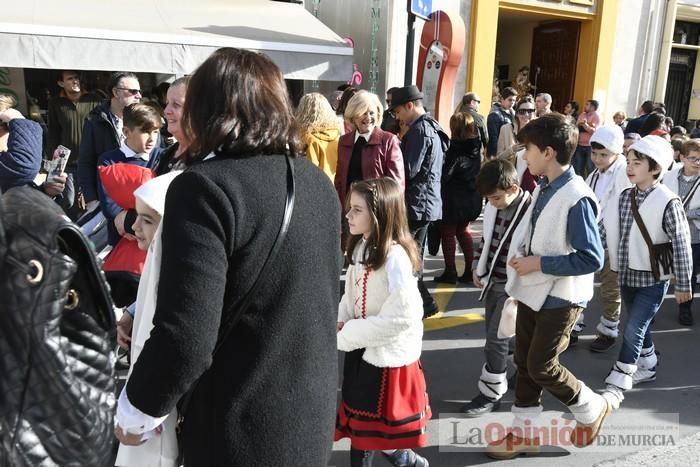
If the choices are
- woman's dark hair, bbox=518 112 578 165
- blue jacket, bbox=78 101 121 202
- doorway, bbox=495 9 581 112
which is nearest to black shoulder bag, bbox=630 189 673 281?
woman's dark hair, bbox=518 112 578 165

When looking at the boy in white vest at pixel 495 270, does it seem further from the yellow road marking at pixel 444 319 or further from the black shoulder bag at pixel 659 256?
the yellow road marking at pixel 444 319

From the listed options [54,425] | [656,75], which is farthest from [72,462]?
[656,75]

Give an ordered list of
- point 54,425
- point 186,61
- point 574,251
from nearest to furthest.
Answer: point 54,425
point 574,251
point 186,61

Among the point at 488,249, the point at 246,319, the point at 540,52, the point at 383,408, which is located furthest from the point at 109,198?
the point at 540,52

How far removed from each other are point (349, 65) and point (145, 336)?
327 inches

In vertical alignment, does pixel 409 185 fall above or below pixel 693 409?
above

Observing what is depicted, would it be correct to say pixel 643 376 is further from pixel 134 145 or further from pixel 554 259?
pixel 134 145

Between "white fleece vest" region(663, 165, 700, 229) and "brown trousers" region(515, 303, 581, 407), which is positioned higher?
"white fleece vest" region(663, 165, 700, 229)

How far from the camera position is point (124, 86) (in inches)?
177

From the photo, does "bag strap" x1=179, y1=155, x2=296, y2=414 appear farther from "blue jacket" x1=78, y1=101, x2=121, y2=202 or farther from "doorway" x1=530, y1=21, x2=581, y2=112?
"doorway" x1=530, y1=21, x2=581, y2=112

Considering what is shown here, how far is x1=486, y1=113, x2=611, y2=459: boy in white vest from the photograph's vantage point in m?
2.75

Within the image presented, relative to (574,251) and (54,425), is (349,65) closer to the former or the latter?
(574,251)

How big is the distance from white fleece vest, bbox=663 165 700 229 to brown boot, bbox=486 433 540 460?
309cm

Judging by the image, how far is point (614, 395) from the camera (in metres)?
3.40
